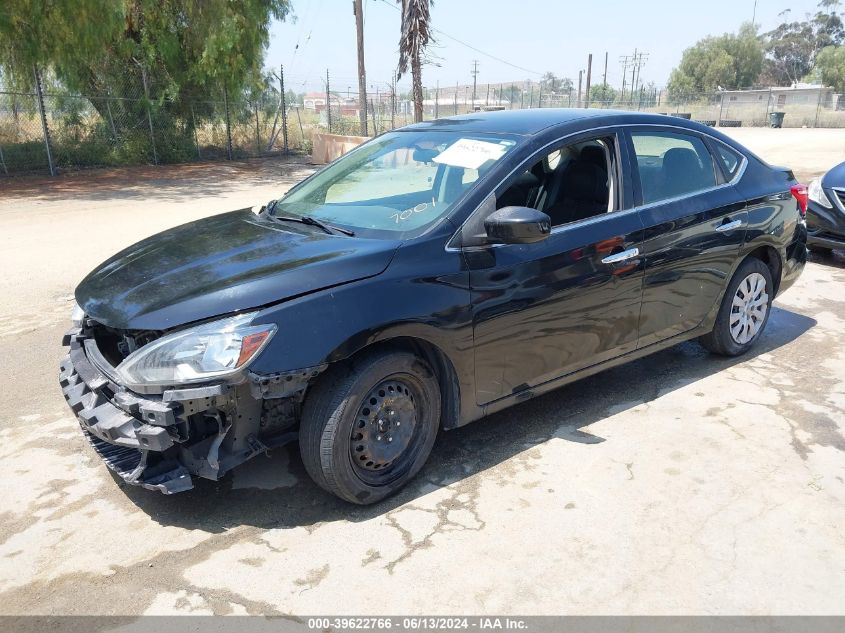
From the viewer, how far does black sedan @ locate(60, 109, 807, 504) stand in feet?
9.59

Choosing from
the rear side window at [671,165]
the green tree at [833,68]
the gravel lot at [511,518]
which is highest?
the green tree at [833,68]

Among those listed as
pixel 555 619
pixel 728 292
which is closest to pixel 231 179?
pixel 728 292

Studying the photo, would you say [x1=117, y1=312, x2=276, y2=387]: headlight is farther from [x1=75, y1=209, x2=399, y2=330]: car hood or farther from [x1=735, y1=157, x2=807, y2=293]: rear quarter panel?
[x1=735, y1=157, x2=807, y2=293]: rear quarter panel

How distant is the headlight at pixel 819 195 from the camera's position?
8.16 metres

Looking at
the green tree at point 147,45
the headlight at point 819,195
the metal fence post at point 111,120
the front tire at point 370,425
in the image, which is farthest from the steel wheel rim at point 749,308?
the metal fence post at point 111,120

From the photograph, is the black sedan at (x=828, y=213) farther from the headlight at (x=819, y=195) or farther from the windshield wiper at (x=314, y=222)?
the windshield wiper at (x=314, y=222)

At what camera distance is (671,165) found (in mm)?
4555

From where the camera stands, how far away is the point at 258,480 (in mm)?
3578

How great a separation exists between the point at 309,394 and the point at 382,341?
411mm

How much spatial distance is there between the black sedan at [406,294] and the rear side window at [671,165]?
2cm

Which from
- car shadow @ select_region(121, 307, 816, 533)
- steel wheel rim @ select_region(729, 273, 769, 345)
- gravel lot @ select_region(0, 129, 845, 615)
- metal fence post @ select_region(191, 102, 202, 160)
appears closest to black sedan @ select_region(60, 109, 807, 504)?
steel wheel rim @ select_region(729, 273, 769, 345)

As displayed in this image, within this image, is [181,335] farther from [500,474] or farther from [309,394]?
[500,474]

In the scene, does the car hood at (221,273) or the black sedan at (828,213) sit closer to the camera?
the car hood at (221,273)

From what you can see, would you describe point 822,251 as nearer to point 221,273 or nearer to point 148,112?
point 221,273
